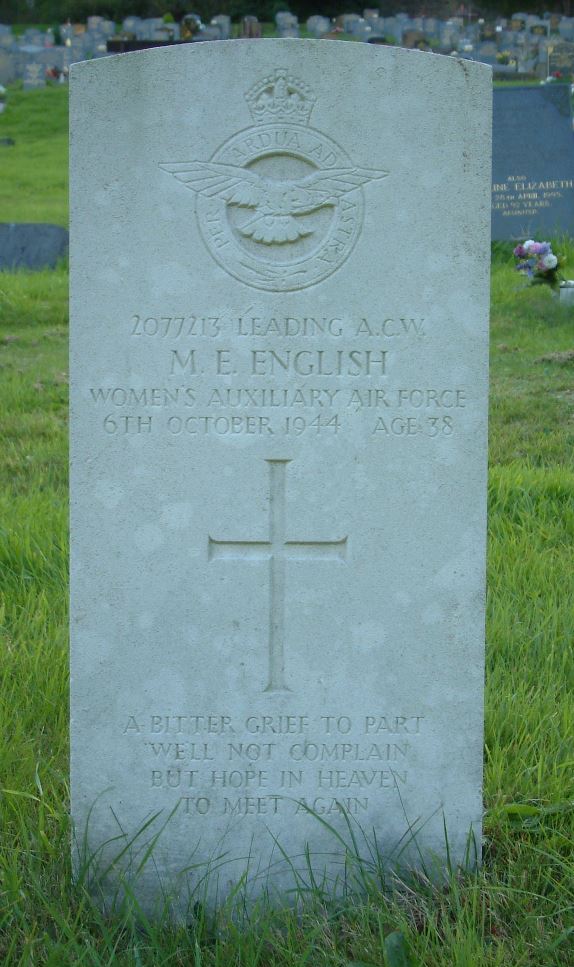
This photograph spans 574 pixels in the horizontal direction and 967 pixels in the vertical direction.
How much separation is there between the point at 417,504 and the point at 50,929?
3.75 feet

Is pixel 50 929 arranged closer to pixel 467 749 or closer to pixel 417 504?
pixel 467 749

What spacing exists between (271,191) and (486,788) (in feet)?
4.86

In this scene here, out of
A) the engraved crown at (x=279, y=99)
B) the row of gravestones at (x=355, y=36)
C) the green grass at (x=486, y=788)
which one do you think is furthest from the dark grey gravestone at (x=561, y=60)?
the engraved crown at (x=279, y=99)

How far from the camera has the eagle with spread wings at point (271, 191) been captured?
7.64ft

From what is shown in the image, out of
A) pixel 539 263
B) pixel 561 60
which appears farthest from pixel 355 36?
pixel 539 263

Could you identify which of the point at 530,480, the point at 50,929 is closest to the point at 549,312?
the point at 530,480

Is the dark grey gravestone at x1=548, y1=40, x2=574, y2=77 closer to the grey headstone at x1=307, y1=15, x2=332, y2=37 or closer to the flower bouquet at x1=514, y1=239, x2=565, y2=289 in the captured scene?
the grey headstone at x1=307, y1=15, x2=332, y2=37

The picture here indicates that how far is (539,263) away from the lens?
27.0ft

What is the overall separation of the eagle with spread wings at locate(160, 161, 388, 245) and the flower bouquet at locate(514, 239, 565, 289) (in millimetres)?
6147

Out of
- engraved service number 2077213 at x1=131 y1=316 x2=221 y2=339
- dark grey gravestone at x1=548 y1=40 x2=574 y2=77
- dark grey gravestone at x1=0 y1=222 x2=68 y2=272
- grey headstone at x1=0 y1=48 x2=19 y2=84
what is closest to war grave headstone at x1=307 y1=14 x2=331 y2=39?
grey headstone at x1=0 y1=48 x2=19 y2=84

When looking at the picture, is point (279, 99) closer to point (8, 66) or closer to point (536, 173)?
point (536, 173)

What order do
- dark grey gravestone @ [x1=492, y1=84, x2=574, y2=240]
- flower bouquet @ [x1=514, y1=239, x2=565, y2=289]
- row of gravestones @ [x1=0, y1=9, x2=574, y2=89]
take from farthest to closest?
1. row of gravestones @ [x1=0, y1=9, x2=574, y2=89]
2. dark grey gravestone @ [x1=492, y1=84, x2=574, y2=240]
3. flower bouquet @ [x1=514, y1=239, x2=565, y2=289]

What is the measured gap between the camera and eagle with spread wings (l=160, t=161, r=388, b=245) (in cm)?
233

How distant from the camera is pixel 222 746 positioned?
2.49 m
